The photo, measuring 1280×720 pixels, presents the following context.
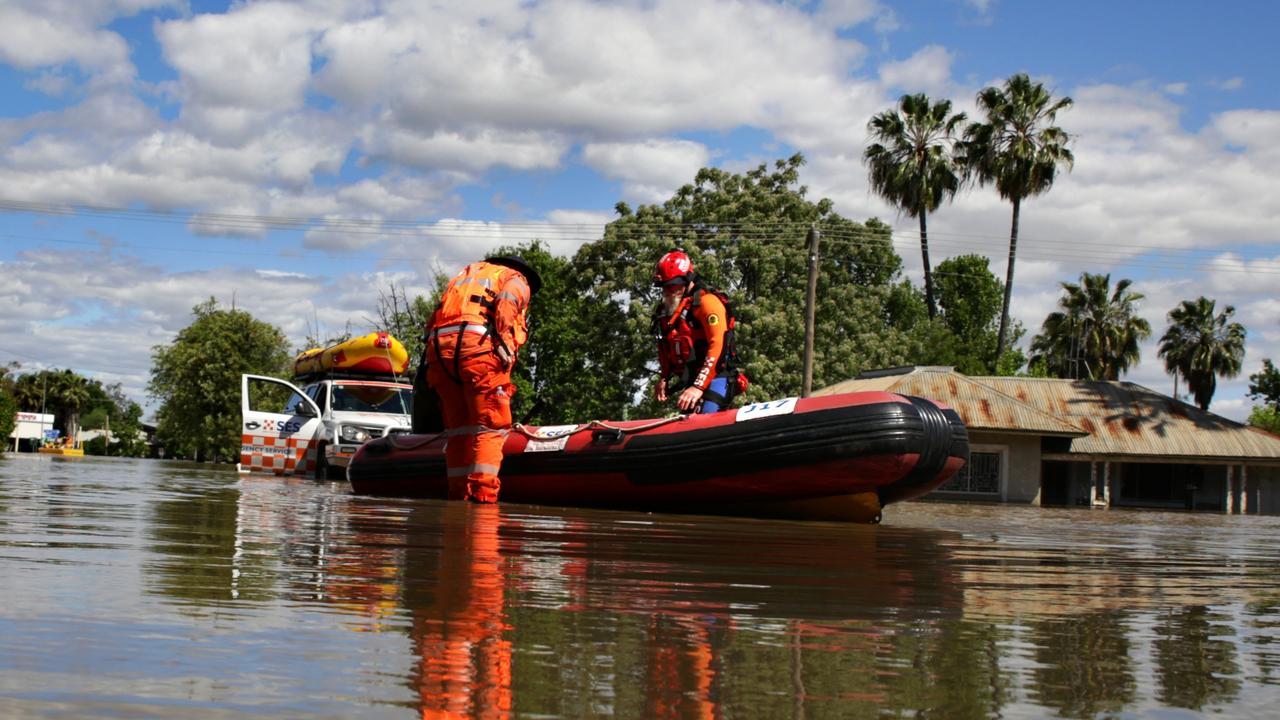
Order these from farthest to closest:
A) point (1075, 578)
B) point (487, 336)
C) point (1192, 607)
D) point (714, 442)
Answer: point (487, 336), point (714, 442), point (1075, 578), point (1192, 607)

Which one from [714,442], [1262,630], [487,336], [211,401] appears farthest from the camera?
[211,401]

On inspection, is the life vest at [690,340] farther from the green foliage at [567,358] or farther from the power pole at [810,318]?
the green foliage at [567,358]

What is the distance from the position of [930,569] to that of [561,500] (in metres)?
4.35

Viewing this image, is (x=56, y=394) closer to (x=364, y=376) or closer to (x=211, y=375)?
(x=211, y=375)

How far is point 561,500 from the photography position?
773cm

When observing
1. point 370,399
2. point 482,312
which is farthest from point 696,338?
point 370,399

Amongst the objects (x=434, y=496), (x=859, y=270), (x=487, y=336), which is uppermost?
(x=859, y=270)

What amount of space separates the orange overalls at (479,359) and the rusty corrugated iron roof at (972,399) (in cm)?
2623

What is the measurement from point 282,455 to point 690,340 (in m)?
9.41

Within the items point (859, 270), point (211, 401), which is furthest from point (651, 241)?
point (211, 401)

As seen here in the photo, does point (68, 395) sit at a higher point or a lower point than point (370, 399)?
higher

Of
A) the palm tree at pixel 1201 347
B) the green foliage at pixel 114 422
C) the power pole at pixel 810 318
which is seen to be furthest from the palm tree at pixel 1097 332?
the green foliage at pixel 114 422

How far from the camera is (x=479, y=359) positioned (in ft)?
24.5

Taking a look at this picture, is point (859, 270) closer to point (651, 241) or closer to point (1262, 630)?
point (651, 241)
